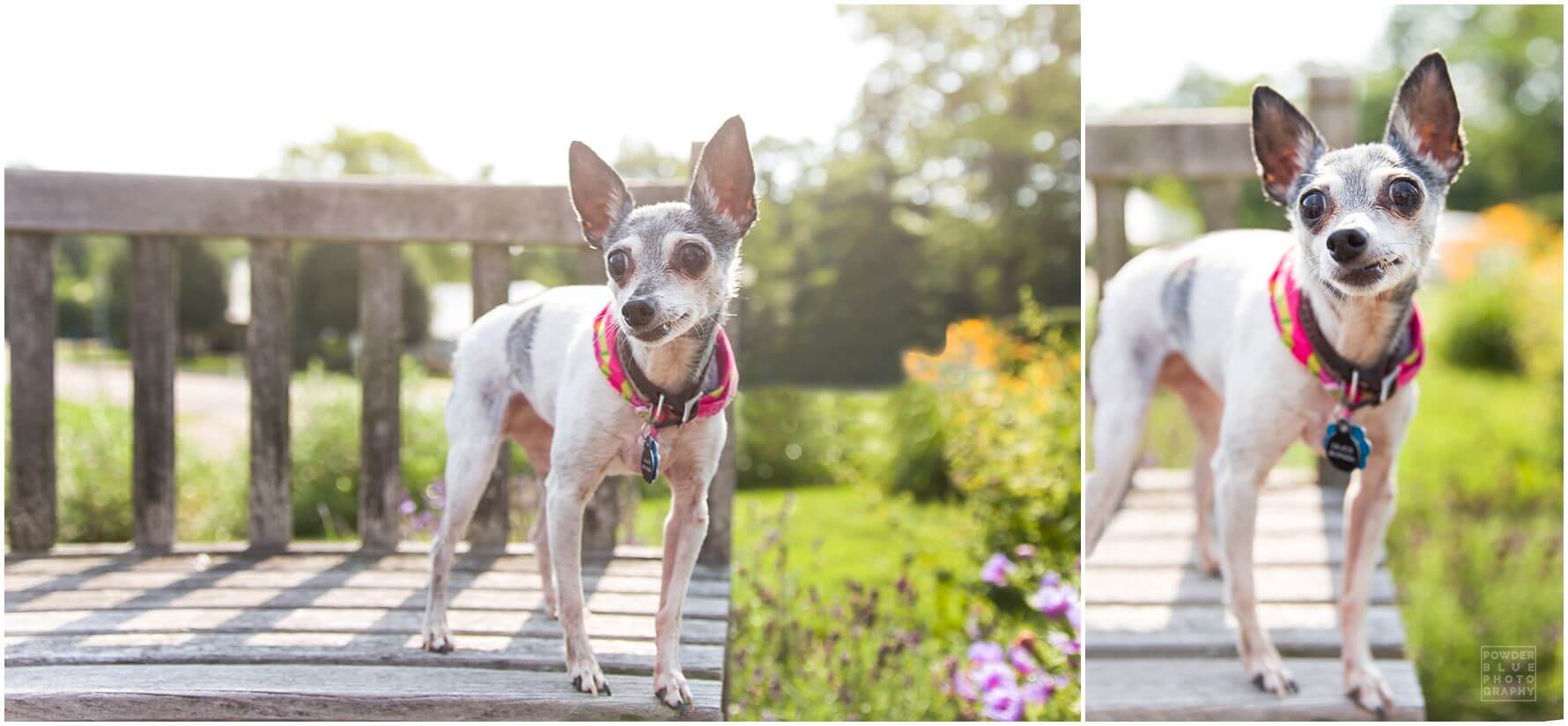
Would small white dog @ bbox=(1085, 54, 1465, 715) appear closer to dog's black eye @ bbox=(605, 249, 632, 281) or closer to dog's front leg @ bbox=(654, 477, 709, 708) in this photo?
dog's front leg @ bbox=(654, 477, 709, 708)

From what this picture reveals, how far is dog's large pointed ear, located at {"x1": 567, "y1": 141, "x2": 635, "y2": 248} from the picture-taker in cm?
149

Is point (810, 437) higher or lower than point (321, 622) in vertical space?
higher

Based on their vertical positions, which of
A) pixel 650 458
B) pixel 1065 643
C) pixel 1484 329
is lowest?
pixel 1065 643

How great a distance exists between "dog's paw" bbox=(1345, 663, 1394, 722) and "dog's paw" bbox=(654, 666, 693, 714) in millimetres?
1149

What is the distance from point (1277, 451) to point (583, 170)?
119cm

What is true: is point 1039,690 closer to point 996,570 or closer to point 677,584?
point 996,570

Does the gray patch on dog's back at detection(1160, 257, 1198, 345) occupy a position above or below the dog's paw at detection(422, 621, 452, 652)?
above

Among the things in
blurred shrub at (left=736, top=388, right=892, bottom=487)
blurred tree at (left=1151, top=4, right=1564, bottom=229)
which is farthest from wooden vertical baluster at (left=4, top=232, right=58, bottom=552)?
blurred tree at (left=1151, top=4, right=1564, bottom=229)

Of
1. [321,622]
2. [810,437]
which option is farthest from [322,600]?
[810,437]

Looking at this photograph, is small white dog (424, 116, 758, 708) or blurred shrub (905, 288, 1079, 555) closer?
small white dog (424, 116, 758, 708)

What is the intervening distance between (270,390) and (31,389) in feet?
1.47

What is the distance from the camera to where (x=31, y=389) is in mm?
1959

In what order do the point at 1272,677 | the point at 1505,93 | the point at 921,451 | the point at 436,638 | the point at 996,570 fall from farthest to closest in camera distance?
the point at 1505,93, the point at 921,451, the point at 996,570, the point at 1272,677, the point at 436,638

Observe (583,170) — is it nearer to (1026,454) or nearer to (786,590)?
(786,590)
